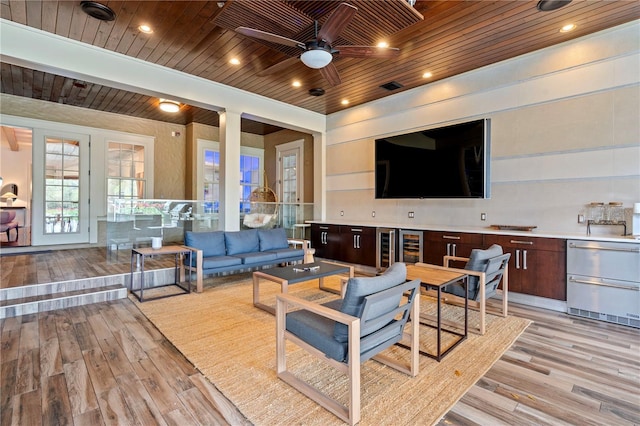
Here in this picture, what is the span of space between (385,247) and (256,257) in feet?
7.34

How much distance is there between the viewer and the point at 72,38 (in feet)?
12.3

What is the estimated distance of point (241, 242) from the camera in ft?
16.6

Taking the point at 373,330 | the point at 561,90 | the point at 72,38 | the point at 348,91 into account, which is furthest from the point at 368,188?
the point at 72,38

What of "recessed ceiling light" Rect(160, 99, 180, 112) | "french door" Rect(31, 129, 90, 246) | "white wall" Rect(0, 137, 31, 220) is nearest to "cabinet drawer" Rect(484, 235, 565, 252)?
"recessed ceiling light" Rect(160, 99, 180, 112)

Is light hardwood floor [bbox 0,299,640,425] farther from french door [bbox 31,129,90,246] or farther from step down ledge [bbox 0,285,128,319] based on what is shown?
french door [bbox 31,129,90,246]

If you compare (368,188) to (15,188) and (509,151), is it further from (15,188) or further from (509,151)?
(15,188)

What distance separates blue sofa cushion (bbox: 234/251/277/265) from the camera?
4652mm

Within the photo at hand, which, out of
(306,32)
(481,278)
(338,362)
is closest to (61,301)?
(338,362)

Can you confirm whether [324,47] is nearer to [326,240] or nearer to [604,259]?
[604,259]

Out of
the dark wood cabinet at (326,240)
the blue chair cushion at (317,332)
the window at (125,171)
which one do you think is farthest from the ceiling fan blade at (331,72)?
the window at (125,171)

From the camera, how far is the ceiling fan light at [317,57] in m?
3.12

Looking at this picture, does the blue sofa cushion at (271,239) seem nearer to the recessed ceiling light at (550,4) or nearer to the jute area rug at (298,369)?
the jute area rug at (298,369)

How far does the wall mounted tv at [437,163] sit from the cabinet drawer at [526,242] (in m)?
0.71

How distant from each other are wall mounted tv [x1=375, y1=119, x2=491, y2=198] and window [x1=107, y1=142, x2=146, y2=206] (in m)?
5.80
